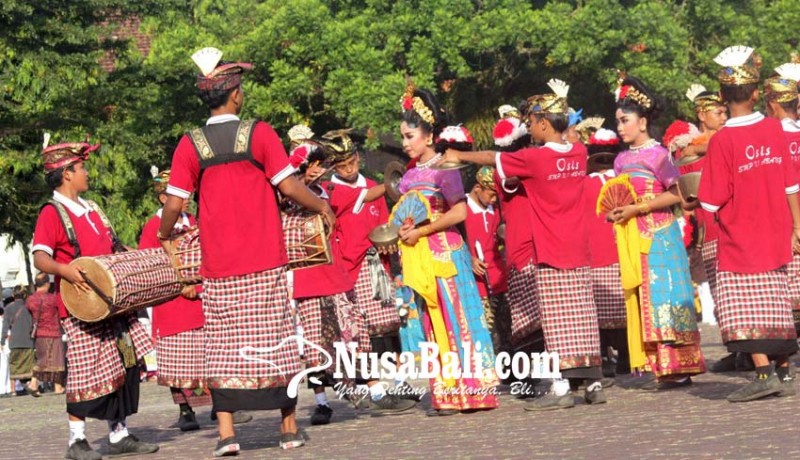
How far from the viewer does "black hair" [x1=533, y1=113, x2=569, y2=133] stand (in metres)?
11.5

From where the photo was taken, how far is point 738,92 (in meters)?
10.8

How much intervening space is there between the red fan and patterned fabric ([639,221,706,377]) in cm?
35

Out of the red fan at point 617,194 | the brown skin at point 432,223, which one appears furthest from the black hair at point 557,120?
the red fan at point 617,194

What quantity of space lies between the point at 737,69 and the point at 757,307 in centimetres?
158

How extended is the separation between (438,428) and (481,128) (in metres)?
22.2

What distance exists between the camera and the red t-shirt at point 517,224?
1203 cm

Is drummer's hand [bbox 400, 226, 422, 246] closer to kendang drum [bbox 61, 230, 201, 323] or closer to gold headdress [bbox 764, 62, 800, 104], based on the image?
kendang drum [bbox 61, 230, 201, 323]

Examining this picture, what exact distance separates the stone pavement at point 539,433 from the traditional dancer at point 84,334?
0.48 m

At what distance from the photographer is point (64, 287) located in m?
10.4

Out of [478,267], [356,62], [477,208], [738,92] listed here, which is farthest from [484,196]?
[356,62]

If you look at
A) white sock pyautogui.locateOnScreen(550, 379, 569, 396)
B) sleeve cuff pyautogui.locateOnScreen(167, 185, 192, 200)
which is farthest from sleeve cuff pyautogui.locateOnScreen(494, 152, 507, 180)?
sleeve cuff pyautogui.locateOnScreen(167, 185, 192, 200)

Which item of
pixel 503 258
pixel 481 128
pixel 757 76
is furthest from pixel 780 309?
pixel 481 128

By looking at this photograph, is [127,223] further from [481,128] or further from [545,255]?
[545,255]

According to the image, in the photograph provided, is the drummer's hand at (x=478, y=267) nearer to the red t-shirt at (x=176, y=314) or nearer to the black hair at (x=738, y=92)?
the red t-shirt at (x=176, y=314)
